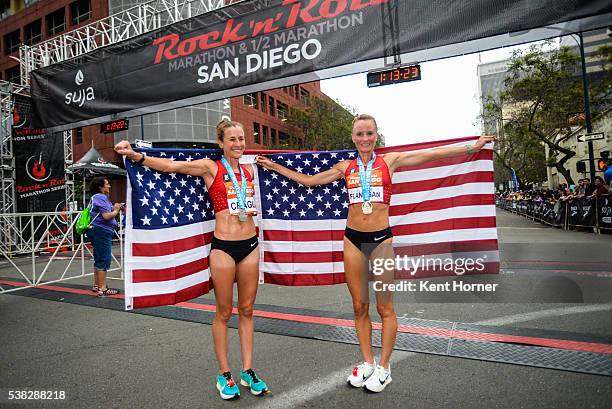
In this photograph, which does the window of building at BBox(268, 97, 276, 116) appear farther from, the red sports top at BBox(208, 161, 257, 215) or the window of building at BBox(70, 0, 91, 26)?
the red sports top at BBox(208, 161, 257, 215)

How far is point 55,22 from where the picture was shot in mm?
35844

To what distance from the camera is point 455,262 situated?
4203 millimetres

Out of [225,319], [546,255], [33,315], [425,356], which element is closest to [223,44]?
[225,319]

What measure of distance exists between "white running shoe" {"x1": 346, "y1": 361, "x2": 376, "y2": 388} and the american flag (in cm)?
112

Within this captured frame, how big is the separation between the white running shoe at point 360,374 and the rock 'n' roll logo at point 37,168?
16032 mm

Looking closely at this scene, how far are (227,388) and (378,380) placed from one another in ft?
3.96

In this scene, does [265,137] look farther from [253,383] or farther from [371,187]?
[253,383]

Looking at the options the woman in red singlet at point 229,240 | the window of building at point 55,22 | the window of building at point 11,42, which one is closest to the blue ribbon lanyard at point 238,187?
the woman in red singlet at point 229,240

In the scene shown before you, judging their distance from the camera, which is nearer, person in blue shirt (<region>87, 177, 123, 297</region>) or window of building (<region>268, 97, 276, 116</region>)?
person in blue shirt (<region>87, 177, 123, 297</region>)

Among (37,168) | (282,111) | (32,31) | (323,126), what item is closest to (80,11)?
(32,31)

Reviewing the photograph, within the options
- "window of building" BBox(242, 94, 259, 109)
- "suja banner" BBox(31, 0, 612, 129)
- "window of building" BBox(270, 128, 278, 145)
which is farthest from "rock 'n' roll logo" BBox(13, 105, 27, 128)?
"window of building" BBox(270, 128, 278, 145)

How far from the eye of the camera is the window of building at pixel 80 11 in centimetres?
3369

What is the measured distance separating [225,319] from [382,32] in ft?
10.0

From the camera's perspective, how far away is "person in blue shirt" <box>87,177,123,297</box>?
273 inches
